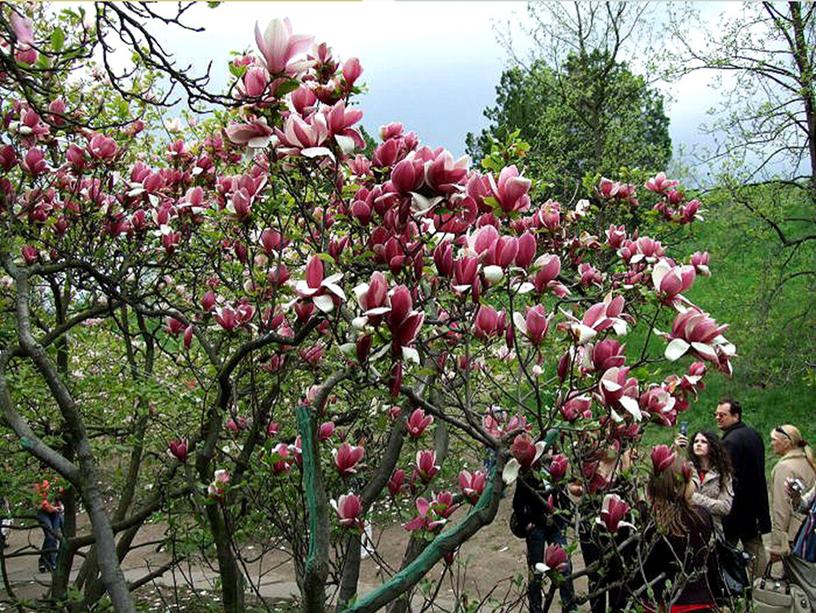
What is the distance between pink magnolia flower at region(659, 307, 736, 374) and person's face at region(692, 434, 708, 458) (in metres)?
3.54

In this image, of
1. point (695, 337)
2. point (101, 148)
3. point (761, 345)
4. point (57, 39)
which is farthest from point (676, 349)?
point (761, 345)

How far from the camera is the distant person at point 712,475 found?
187 inches

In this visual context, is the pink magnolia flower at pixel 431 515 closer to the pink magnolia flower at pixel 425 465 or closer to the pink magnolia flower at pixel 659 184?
the pink magnolia flower at pixel 425 465

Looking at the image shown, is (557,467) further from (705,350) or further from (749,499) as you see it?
(749,499)

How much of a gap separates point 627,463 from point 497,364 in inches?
32.9

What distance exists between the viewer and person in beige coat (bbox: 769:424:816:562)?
5375 mm

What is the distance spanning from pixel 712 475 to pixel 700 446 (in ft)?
0.65

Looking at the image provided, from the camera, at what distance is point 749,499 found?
5.42m

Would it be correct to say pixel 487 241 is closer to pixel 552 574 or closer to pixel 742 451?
pixel 552 574

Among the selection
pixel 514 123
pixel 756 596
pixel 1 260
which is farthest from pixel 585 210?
pixel 514 123

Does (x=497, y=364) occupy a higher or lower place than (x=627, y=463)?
higher

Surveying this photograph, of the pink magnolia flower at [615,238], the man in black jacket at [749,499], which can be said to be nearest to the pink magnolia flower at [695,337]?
the pink magnolia flower at [615,238]

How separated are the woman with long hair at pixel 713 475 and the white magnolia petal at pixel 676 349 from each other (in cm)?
334

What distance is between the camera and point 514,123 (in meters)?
22.6
